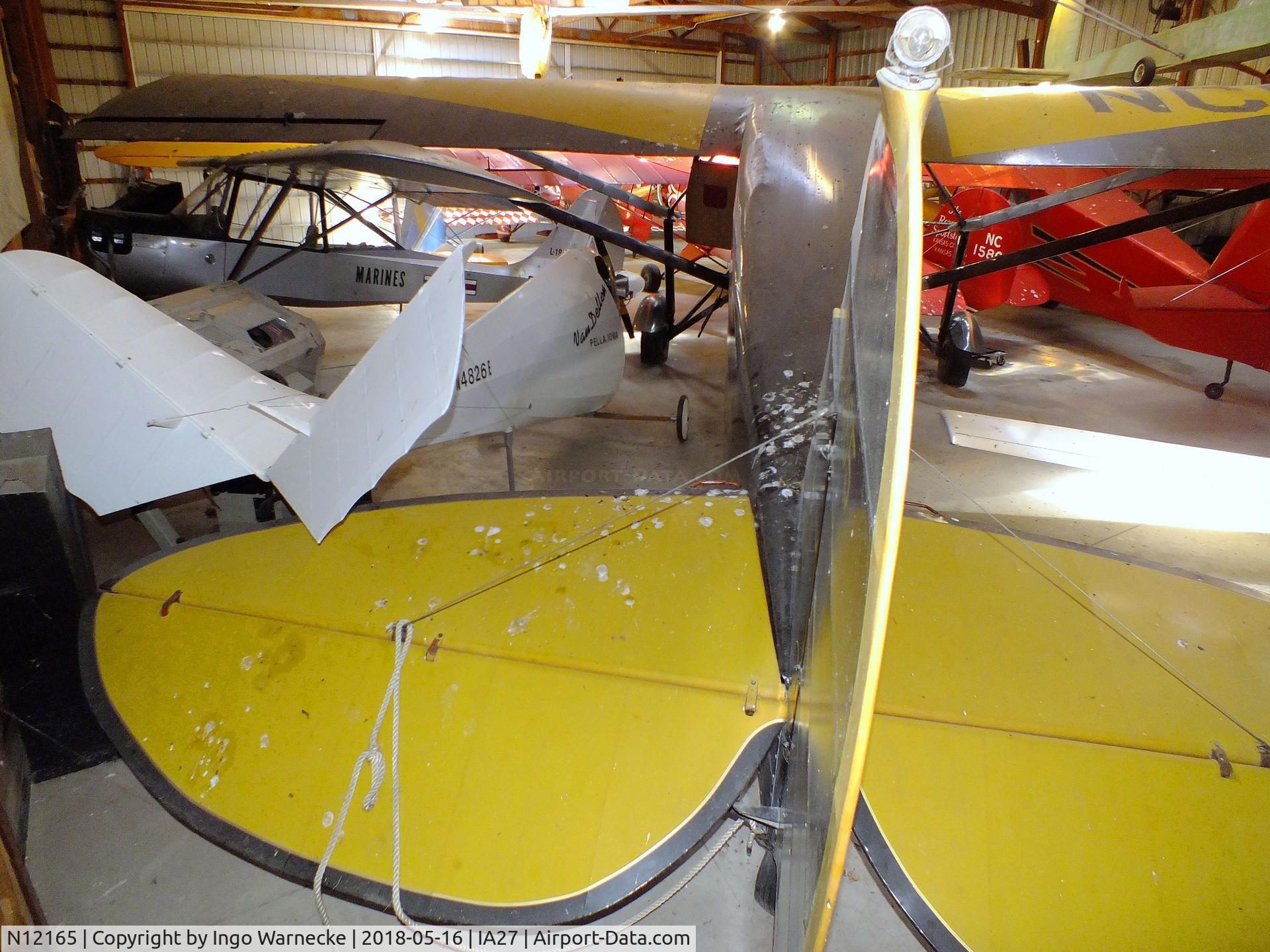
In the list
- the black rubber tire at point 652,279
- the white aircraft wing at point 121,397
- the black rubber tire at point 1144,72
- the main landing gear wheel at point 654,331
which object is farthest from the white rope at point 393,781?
the black rubber tire at point 652,279

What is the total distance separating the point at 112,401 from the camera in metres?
2.73

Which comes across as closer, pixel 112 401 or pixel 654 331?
pixel 112 401

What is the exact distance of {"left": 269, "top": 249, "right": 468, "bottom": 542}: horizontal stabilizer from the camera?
1723 mm

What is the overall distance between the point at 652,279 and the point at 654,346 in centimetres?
370

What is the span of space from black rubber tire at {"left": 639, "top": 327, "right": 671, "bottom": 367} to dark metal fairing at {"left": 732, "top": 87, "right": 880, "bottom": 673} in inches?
144

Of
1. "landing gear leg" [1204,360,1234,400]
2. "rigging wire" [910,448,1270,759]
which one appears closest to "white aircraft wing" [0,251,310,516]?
"rigging wire" [910,448,1270,759]

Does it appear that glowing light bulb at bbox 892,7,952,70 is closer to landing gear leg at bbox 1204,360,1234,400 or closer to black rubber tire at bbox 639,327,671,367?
black rubber tire at bbox 639,327,671,367

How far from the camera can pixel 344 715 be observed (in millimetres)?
1829

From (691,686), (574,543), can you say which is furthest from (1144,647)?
(574,543)

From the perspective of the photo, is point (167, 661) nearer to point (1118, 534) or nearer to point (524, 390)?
point (524, 390)

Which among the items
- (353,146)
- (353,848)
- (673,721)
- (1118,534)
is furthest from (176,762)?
(1118,534)

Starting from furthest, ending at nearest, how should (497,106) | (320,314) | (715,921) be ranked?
(320,314) < (497,106) < (715,921)

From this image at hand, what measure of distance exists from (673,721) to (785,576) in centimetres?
47

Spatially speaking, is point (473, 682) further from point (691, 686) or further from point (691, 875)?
point (691, 875)
